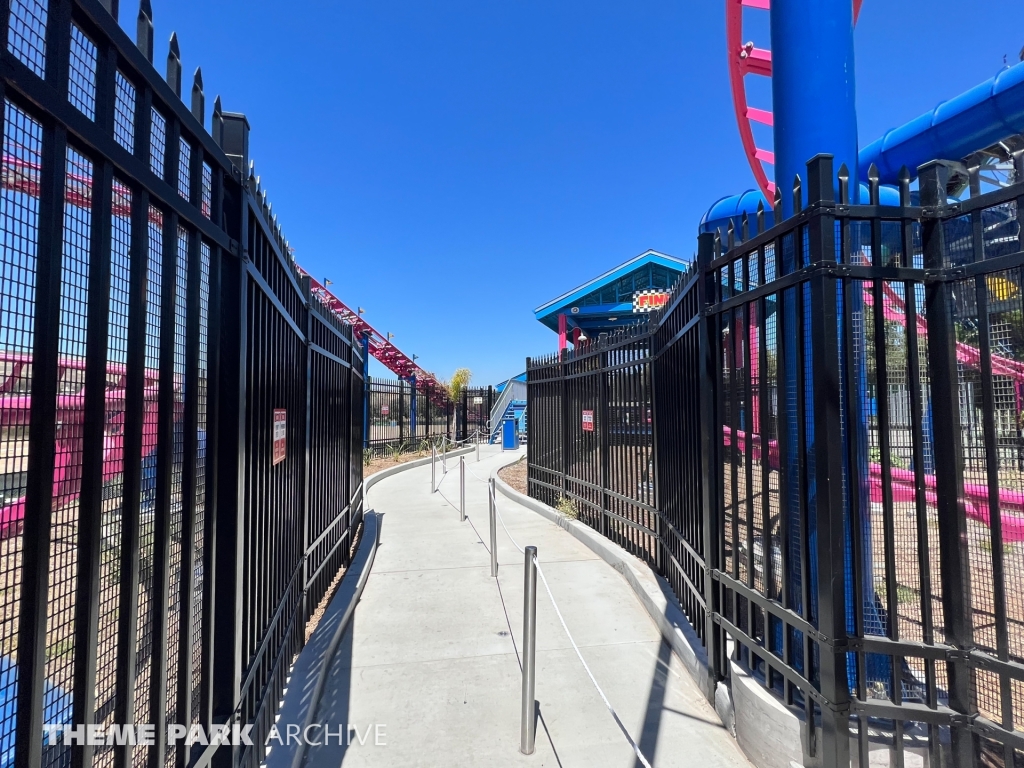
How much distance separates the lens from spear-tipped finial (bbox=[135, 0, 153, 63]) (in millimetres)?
1645

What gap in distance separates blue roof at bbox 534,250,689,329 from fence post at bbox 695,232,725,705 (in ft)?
Answer: 69.8

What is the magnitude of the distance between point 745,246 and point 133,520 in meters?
3.25

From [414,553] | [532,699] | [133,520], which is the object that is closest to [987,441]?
[532,699]

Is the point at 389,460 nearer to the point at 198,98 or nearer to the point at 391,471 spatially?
the point at 391,471

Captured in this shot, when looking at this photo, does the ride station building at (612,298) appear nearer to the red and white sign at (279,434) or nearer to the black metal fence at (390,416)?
the black metal fence at (390,416)

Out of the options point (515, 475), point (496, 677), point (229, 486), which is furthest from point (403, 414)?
point (229, 486)

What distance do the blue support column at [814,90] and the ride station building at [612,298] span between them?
19.5 meters

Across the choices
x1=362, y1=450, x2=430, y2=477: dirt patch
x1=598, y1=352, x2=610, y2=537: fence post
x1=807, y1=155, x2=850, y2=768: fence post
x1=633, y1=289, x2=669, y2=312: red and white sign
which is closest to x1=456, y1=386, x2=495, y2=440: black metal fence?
x1=362, y1=450, x2=430, y2=477: dirt patch

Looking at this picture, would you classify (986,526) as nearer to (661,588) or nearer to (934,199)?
(934,199)

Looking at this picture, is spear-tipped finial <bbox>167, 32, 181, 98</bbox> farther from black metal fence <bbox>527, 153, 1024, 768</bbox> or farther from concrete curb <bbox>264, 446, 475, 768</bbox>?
concrete curb <bbox>264, 446, 475, 768</bbox>

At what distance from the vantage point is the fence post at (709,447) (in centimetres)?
350

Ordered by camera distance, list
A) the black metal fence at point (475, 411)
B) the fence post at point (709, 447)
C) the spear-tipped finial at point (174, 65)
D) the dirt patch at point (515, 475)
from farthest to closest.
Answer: the black metal fence at point (475, 411) < the dirt patch at point (515, 475) < the fence post at point (709, 447) < the spear-tipped finial at point (174, 65)

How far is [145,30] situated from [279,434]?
7.75 ft

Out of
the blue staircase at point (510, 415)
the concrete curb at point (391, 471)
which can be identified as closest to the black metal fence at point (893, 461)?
the concrete curb at point (391, 471)
